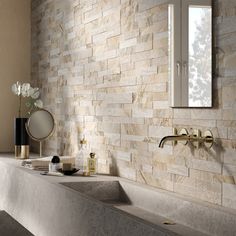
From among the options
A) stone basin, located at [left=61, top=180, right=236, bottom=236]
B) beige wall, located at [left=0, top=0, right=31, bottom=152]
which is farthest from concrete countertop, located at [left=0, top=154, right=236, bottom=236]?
beige wall, located at [left=0, top=0, right=31, bottom=152]

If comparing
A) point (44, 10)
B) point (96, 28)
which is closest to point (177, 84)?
point (96, 28)

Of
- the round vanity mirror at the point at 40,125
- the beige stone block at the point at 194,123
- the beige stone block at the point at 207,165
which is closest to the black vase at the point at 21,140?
the round vanity mirror at the point at 40,125

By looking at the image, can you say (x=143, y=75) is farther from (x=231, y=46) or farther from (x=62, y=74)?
(x=62, y=74)

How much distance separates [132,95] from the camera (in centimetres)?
328

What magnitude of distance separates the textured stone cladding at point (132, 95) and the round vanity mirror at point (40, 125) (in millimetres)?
128

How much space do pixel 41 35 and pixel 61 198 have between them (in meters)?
2.49

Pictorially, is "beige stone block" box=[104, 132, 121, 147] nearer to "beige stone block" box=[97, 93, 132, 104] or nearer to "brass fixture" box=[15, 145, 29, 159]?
"beige stone block" box=[97, 93, 132, 104]

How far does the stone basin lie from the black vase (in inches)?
52.3

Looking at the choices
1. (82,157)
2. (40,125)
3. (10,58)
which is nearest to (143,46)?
(82,157)

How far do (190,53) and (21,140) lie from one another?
2.21m

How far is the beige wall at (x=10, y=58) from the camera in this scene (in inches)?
200

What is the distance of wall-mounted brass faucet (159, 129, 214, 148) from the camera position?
257cm

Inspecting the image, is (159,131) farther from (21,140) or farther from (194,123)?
(21,140)

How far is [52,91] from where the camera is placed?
467cm
